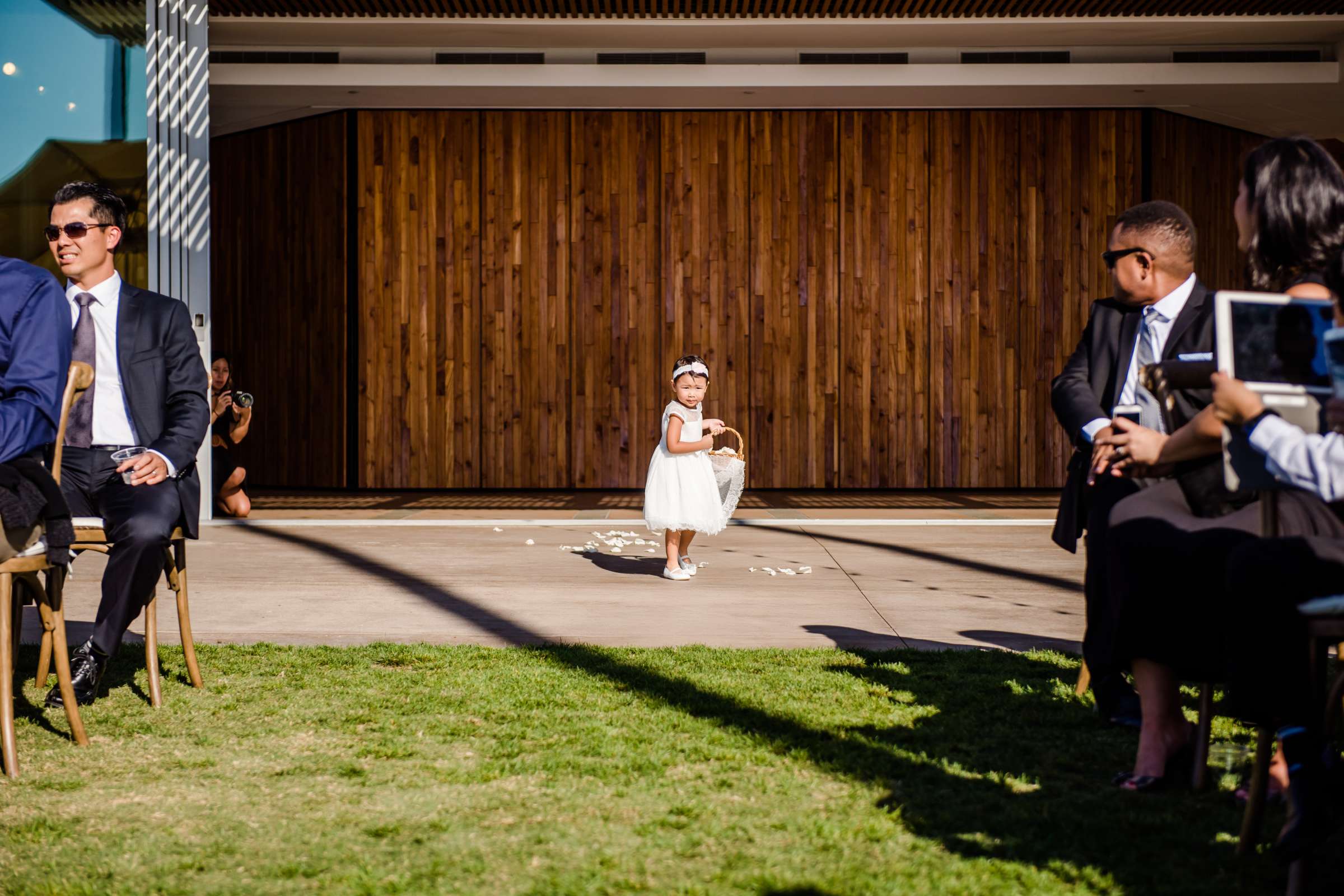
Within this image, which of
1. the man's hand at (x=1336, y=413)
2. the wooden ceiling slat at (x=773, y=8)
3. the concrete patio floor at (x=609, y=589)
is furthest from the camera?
the wooden ceiling slat at (x=773, y=8)

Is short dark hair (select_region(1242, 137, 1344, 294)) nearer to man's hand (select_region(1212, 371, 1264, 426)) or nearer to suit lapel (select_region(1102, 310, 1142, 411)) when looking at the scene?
man's hand (select_region(1212, 371, 1264, 426))

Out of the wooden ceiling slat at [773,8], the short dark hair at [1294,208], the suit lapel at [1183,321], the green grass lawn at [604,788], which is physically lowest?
the green grass lawn at [604,788]

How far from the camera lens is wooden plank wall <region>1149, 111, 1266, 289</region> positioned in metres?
11.6

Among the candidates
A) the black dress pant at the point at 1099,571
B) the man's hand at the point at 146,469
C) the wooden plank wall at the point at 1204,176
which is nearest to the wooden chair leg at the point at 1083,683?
the black dress pant at the point at 1099,571

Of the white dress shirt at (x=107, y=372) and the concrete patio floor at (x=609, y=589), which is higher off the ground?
the white dress shirt at (x=107, y=372)

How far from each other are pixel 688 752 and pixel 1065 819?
86cm

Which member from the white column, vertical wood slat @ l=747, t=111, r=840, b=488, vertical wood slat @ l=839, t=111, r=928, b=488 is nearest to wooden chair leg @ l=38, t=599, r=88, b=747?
the white column

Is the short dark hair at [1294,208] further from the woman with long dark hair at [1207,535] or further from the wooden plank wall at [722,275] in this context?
the wooden plank wall at [722,275]

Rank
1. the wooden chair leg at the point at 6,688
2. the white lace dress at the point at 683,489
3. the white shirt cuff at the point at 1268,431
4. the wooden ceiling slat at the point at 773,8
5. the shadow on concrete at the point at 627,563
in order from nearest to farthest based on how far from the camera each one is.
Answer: the white shirt cuff at the point at 1268,431 → the wooden chair leg at the point at 6,688 → the white lace dress at the point at 683,489 → the shadow on concrete at the point at 627,563 → the wooden ceiling slat at the point at 773,8

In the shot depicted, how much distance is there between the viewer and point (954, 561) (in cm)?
633

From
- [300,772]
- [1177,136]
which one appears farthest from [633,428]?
[300,772]

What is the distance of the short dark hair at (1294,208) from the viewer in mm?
2154

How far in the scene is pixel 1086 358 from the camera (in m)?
3.28

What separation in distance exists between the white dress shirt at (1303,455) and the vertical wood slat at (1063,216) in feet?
33.0
